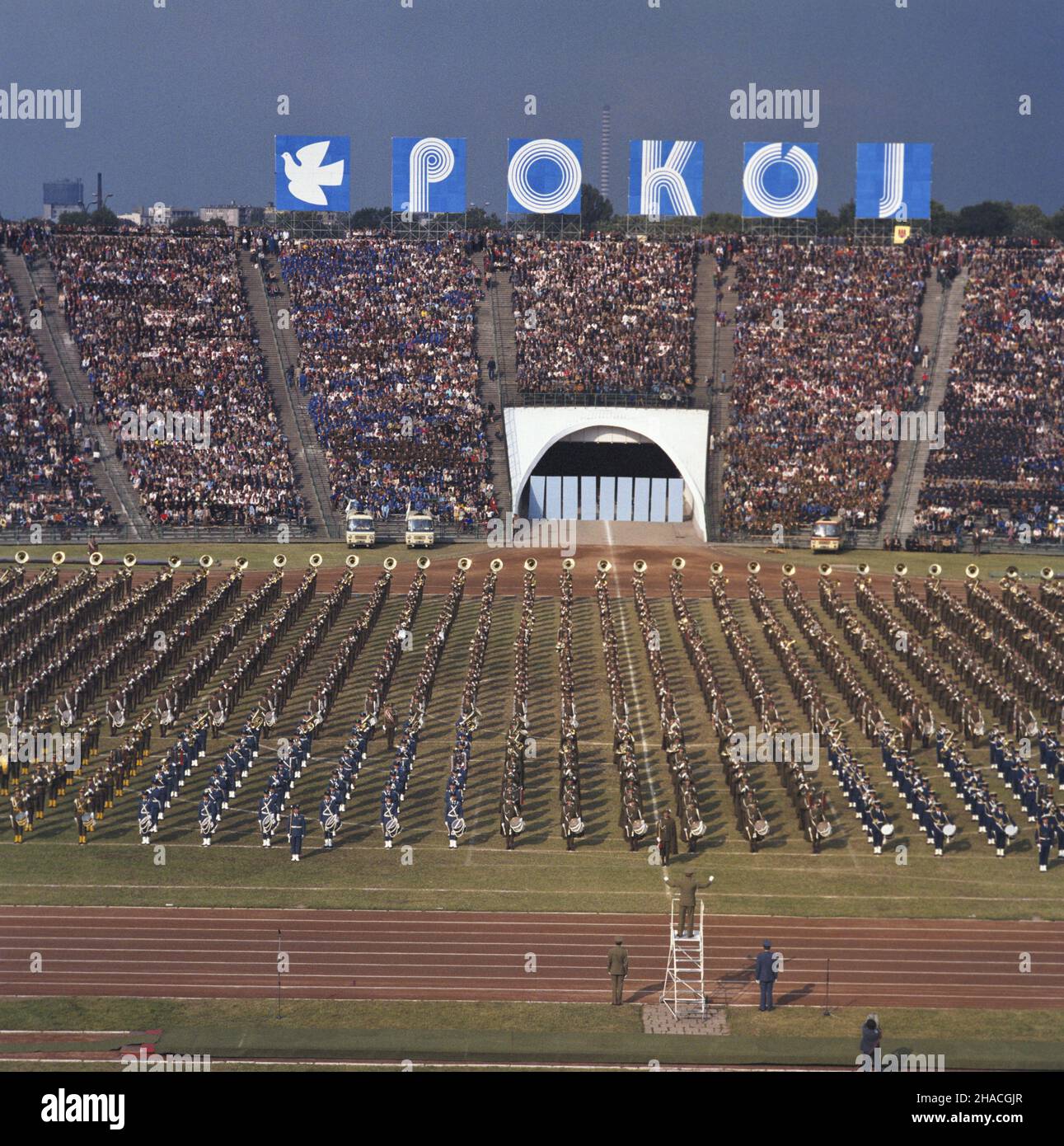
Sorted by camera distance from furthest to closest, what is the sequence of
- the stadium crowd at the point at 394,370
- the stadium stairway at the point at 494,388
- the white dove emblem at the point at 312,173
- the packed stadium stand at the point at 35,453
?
the white dove emblem at the point at 312,173 → the stadium stairway at the point at 494,388 → the stadium crowd at the point at 394,370 → the packed stadium stand at the point at 35,453

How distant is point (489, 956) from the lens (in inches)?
790

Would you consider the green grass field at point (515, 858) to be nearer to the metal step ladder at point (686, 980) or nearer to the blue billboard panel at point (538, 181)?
the metal step ladder at point (686, 980)

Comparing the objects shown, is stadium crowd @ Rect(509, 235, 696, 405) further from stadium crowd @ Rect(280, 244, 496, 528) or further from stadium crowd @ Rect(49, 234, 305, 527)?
stadium crowd @ Rect(49, 234, 305, 527)

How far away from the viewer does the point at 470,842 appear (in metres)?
24.6

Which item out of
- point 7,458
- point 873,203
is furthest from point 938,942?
point 873,203

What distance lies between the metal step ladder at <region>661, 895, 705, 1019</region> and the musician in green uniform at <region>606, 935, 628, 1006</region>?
1.57ft

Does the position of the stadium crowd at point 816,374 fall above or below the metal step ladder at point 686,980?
above

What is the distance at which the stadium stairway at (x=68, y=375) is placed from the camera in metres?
52.1

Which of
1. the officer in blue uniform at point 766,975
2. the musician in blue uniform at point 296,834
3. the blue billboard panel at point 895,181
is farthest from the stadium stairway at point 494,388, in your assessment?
the officer in blue uniform at point 766,975

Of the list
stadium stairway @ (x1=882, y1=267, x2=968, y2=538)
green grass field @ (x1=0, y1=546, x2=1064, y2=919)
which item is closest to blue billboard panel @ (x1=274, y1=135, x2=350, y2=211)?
stadium stairway @ (x1=882, y1=267, x2=968, y2=538)

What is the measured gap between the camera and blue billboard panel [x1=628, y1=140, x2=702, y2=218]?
2564 inches

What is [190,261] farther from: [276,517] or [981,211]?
[981,211]

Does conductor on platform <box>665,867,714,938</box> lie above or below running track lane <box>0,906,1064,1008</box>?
A: above

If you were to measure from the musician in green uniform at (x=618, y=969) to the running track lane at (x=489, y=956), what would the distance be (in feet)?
1.02
